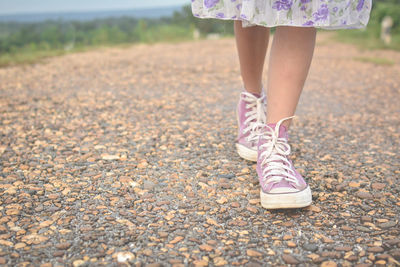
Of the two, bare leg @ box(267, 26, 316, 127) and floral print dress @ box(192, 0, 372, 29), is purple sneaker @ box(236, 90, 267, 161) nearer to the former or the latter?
bare leg @ box(267, 26, 316, 127)

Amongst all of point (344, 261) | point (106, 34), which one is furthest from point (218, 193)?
point (106, 34)

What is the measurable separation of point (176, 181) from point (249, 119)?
448 mm

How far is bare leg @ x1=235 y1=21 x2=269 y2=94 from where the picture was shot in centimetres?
146

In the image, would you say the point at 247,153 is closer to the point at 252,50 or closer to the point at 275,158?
the point at 275,158

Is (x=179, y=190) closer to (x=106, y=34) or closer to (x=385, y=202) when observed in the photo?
(x=385, y=202)

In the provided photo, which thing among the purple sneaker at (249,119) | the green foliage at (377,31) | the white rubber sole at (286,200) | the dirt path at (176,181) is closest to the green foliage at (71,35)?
the dirt path at (176,181)

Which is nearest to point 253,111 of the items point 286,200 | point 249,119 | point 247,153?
point 249,119

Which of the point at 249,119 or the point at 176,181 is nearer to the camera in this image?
the point at 176,181

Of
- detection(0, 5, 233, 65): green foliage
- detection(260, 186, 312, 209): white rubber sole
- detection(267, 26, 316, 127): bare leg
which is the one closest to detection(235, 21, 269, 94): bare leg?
detection(267, 26, 316, 127): bare leg

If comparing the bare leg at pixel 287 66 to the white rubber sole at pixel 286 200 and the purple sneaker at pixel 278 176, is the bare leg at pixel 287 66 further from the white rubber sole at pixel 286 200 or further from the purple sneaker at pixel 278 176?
the white rubber sole at pixel 286 200

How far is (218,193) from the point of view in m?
1.32

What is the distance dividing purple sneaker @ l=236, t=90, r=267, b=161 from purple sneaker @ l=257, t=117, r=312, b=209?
0.79 ft

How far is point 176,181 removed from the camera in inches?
55.6

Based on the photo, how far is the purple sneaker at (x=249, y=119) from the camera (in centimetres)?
157
